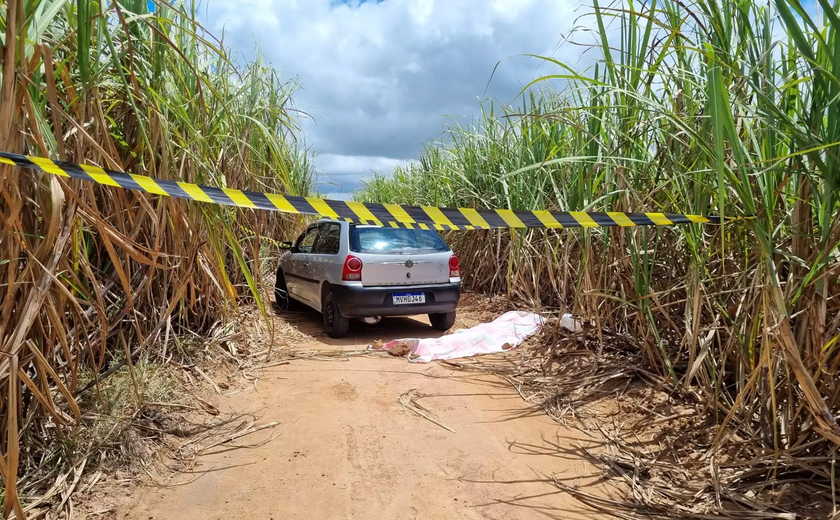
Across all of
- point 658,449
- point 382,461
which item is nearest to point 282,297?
point 382,461

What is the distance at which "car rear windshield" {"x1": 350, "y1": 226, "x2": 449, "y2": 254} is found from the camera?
6.31 meters

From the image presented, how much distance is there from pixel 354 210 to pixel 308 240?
213 inches

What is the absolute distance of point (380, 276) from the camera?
6.18 metres

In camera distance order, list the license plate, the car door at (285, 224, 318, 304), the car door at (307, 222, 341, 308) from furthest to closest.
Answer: the car door at (285, 224, 318, 304) < the car door at (307, 222, 341, 308) < the license plate

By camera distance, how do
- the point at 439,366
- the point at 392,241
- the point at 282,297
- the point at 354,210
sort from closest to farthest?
the point at 354,210 → the point at 439,366 → the point at 392,241 → the point at 282,297

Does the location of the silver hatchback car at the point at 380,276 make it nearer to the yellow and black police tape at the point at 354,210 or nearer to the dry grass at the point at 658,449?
the dry grass at the point at 658,449

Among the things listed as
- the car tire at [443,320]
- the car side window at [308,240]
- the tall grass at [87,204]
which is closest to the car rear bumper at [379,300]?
the car tire at [443,320]

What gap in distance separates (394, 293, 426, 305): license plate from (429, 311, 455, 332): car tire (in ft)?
1.42

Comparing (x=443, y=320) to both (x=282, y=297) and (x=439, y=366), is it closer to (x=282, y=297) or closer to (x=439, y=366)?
(x=439, y=366)

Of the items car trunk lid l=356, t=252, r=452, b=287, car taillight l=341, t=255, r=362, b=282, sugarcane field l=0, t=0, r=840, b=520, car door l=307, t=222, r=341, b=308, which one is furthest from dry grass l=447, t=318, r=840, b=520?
car door l=307, t=222, r=341, b=308

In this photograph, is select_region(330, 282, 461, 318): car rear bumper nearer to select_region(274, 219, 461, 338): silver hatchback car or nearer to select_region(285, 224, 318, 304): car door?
select_region(274, 219, 461, 338): silver hatchback car

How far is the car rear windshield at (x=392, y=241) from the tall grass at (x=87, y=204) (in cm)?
199

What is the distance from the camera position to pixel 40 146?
77.9 inches

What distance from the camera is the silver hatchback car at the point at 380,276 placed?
612 centimetres
